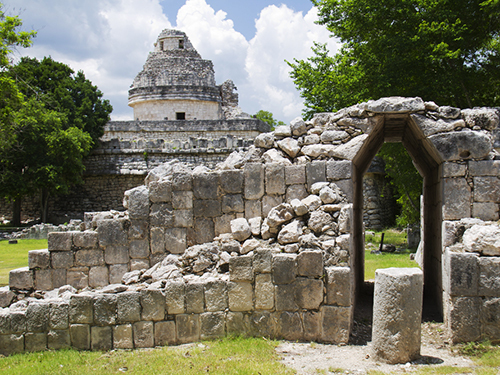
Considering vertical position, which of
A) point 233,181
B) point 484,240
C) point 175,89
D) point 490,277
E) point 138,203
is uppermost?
point 175,89

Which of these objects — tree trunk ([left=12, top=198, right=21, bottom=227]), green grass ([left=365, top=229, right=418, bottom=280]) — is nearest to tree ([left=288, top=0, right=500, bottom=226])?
green grass ([left=365, top=229, right=418, bottom=280])

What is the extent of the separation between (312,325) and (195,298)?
171cm

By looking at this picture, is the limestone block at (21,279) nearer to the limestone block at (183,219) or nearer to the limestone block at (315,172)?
the limestone block at (183,219)

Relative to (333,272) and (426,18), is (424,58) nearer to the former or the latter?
(426,18)

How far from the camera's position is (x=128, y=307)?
246 inches

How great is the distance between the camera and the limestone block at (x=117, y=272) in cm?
719

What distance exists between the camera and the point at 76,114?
79.5ft

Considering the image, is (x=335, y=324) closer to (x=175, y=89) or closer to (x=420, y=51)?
(x=420, y=51)

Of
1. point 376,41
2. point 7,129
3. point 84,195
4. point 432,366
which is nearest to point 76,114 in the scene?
point 84,195

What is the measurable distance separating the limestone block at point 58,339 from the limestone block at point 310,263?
3493 millimetres

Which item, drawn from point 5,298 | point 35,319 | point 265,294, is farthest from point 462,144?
point 5,298

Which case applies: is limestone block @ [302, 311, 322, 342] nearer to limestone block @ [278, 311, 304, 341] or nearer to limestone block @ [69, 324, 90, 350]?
limestone block @ [278, 311, 304, 341]

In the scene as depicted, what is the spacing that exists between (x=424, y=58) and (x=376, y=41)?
2115mm

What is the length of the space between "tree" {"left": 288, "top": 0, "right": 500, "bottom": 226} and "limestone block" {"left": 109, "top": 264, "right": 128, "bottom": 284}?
1036 cm
